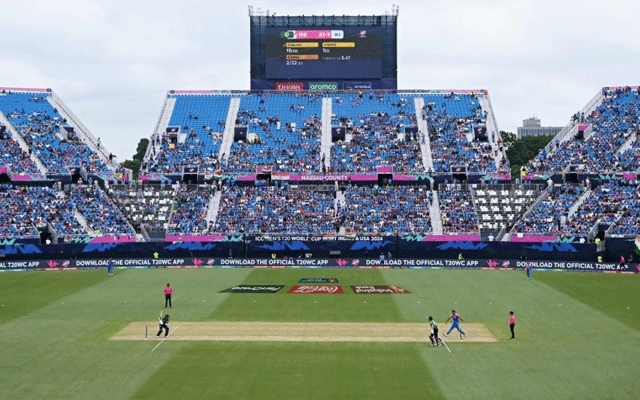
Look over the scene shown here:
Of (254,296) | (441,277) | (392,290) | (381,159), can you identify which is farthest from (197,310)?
(381,159)

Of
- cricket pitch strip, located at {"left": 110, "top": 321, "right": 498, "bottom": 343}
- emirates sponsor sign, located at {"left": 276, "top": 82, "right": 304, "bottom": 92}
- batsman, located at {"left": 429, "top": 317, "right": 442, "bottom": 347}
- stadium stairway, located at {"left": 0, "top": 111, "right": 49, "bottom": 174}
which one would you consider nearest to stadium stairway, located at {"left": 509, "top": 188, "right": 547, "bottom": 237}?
emirates sponsor sign, located at {"left": 276, "top": 82, "right": 304, "bottom": 92}

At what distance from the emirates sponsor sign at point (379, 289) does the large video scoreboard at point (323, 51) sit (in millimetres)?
46568

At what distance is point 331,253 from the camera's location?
6259cm

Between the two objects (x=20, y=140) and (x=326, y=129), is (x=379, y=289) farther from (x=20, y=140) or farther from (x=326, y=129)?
(x=20, y=140)

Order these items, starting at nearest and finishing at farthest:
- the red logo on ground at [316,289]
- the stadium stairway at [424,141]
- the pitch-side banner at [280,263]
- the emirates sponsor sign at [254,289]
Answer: the red logo on ground at [316,289] → the emirates sponsor sign at [254,289] → the pitch-side banner at [280,263] → the stadium stairway at [424,141]

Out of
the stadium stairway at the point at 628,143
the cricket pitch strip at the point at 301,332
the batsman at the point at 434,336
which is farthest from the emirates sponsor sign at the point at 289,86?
the batsman at the point at 434,336

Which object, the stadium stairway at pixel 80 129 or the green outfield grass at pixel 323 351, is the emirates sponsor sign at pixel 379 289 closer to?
the green outfield grass at pixel 323 351

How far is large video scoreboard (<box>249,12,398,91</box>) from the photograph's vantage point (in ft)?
286

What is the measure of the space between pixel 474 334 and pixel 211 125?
63566 millimetres

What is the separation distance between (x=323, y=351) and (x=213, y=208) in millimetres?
47802

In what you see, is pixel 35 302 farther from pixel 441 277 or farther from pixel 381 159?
pixel 381 159

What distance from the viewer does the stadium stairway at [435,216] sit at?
6906 cm

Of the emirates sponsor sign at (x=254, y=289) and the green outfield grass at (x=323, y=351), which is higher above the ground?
the green outfield grass at (x=323, y=351)

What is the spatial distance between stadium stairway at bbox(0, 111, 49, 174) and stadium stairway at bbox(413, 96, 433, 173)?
4413cm
